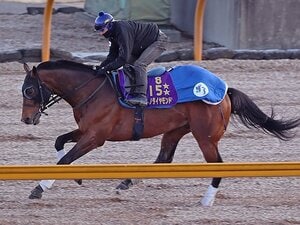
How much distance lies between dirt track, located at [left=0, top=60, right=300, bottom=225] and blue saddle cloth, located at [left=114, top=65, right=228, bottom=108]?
0.89m

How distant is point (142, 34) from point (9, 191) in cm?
196

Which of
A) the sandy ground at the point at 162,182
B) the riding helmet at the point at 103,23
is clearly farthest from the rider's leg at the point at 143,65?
the sandy ground at the point at 162,182

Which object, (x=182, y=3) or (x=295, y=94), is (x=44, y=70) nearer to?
(x=295, y=94)

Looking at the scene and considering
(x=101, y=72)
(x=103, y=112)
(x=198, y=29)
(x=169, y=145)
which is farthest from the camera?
(x=198, y=29)

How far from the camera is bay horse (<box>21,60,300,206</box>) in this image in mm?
10633

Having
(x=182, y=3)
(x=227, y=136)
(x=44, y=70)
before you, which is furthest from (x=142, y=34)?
(x=182, y=3)

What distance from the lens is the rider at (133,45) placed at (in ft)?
34.7

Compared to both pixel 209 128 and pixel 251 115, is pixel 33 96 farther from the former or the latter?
pixel 251 115

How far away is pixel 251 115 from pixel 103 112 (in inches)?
56.3

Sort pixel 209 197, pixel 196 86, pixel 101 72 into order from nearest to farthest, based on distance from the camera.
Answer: pixel 209 197, pixel 196 86, pixel 101 72

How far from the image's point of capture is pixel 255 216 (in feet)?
32.3

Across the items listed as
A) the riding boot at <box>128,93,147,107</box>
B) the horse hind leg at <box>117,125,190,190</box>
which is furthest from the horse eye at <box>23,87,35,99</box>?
the horse hind leg at <box>117,125,190,190</box>

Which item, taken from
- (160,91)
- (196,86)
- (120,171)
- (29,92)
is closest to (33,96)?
(29,92)

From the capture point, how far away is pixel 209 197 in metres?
10.3
